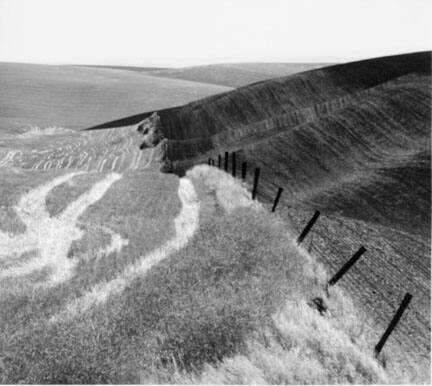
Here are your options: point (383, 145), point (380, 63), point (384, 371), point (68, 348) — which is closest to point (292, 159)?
point (383, 145)

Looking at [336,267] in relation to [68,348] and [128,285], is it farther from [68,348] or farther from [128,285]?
[68,348]

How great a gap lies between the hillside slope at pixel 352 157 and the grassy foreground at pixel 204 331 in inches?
102

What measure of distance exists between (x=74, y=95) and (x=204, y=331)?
11240 cm

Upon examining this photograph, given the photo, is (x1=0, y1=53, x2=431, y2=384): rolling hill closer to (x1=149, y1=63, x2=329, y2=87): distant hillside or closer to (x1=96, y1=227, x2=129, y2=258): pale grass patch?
(x1=96, y1=227, x2=129, y2=258): pale grass patch

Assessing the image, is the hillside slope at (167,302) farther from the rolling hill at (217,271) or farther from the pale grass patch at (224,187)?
the pale grass patch at (224,187)

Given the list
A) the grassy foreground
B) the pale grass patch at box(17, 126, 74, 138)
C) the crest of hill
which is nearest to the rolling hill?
the grassy foreground

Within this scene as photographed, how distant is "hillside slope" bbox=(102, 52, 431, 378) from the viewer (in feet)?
59.0

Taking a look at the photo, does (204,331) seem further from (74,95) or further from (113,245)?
(74,95)

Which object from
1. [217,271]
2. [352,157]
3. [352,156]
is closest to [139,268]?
[217,271]

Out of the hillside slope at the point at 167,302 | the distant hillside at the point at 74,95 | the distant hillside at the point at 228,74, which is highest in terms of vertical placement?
the hillside slope at the point at 167,302

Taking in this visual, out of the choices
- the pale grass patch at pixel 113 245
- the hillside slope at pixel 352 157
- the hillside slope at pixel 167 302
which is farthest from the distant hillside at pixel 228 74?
the pale grass patch at pixel 113 245

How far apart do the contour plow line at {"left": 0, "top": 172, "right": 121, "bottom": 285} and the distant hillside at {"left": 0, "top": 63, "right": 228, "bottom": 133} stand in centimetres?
5977

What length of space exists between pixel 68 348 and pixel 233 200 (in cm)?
1559

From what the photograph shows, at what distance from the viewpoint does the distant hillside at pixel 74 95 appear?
95312 millimetres
